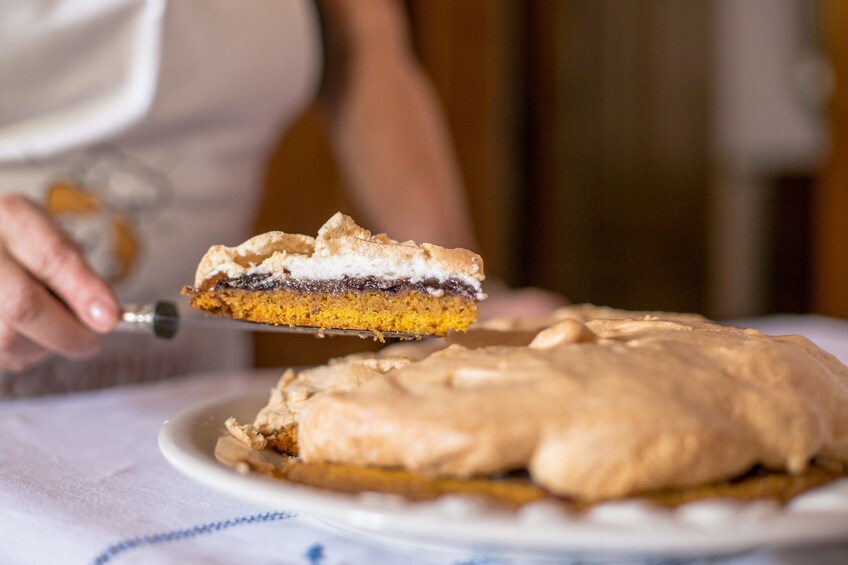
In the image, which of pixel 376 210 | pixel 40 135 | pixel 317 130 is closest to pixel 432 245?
pixel 40 135

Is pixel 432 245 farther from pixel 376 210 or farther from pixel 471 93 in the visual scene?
pixel 471 93

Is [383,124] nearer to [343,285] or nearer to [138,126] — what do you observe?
[138,126]

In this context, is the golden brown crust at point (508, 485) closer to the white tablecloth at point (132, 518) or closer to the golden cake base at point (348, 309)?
the white tablecloth at point (132, 518)

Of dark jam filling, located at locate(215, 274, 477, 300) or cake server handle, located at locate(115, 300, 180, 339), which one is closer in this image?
dark jam filling, located at locate(215, 274, 477, 300)

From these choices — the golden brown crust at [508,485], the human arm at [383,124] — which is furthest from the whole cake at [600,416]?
the human arm at [383,124]

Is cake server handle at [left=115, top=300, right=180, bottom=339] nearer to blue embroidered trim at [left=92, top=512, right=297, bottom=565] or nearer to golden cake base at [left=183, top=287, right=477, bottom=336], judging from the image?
golden cake base at [left=183, top=287, right=477, bottom=336]

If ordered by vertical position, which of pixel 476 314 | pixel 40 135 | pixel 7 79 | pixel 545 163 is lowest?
pixel 545 163

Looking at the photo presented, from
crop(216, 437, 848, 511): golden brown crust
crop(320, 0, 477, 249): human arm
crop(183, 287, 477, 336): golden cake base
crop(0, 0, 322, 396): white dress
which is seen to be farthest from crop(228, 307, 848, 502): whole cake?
crop(320, 0, 477, 249): human arm

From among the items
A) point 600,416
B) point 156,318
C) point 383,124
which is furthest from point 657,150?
point 600,416
